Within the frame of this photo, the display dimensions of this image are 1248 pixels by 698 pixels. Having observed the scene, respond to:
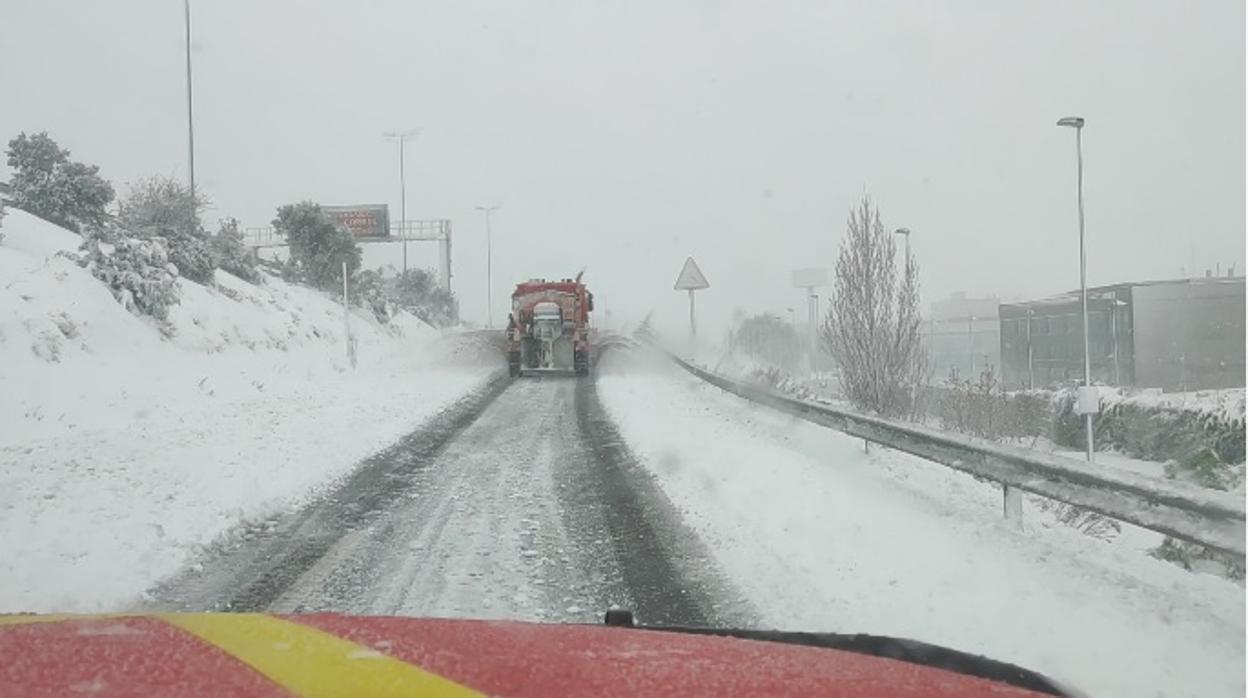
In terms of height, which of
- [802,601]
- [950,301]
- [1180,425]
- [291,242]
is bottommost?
[802,601]

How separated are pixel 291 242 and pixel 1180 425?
2434 cm

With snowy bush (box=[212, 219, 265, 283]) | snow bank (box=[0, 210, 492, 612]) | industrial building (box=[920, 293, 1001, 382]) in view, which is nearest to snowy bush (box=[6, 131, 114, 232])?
snow bank (box=[0, 210, 492, 612])

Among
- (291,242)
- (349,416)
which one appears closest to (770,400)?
(349,416)

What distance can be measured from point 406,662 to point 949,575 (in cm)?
404

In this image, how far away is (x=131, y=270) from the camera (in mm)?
17812

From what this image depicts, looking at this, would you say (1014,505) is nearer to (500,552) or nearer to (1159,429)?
(1159,429)

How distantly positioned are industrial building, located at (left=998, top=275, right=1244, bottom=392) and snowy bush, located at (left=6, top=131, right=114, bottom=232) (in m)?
17.5

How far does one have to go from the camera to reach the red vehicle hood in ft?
7.84

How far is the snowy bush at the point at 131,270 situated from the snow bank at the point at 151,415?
0.30 m

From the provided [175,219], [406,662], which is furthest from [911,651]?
[175,219]

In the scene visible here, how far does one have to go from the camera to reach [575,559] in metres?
6.34

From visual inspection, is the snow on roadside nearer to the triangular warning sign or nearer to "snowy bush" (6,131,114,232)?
the triangular warning sign

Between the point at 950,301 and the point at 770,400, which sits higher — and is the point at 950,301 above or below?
above

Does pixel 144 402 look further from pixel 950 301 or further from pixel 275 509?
pixel 950 301
